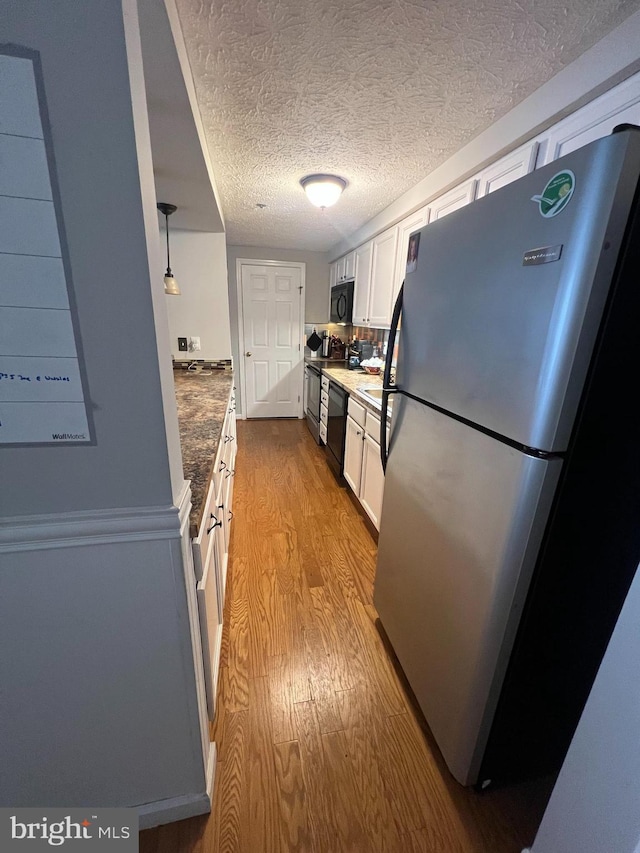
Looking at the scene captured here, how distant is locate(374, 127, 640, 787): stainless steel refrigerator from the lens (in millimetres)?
670

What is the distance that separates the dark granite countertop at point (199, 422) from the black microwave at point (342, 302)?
4.99 feet

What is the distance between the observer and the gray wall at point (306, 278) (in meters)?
4.38

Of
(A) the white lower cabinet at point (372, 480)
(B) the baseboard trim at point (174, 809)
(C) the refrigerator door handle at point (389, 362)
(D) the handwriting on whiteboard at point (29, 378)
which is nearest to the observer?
(D) the handwriting on whiteboard at point (29, 378)

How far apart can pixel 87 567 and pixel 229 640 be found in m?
1.08

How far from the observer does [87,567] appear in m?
0.74

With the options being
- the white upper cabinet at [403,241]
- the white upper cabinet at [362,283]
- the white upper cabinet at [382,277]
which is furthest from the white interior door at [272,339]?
the white upper cabinet at [403,241]

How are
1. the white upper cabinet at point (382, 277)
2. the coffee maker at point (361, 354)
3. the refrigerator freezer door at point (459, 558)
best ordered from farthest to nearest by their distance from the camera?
the coffee maker at point (361, 354), the white upper cabinet at point (382, 277), the refrigerator freezer door at point (459, 558)

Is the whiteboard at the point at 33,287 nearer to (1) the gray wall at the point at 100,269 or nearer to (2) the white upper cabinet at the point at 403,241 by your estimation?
(1) the gray wall at the point at 100,269

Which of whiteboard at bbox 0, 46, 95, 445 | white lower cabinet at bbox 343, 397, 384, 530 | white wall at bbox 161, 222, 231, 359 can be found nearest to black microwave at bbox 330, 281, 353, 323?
white wall at bbox 161, 222, 231, 359

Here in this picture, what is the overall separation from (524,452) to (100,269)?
930mm

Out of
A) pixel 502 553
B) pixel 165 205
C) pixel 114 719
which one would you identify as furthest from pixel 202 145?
pixel 114 719

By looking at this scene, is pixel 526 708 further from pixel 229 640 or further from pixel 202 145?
pixel 202 145

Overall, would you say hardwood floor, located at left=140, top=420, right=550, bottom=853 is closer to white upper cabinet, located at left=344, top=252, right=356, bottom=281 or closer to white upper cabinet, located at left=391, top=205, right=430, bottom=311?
white upper cabinet, located at left=391, top=205, right=430, bottom=311

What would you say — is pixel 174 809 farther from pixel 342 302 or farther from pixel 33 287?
pixel 342 302
